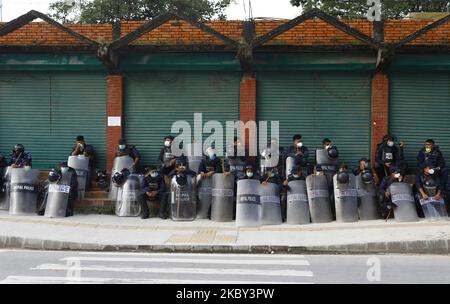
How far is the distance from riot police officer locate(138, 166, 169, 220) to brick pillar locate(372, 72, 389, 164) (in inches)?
236

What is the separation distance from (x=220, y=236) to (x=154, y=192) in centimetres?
288

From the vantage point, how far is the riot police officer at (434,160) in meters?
14.6

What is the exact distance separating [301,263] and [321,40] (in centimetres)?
822

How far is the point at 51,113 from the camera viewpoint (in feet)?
57.4

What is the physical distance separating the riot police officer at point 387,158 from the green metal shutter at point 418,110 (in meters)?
1.14

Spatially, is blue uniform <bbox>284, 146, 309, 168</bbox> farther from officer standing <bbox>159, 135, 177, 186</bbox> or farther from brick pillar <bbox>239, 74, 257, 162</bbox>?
officer standing <bbox>159, 135, 177, 186</bbox>

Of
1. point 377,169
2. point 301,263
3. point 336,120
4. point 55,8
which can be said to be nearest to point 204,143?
point 336,120

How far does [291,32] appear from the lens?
55.1 feet

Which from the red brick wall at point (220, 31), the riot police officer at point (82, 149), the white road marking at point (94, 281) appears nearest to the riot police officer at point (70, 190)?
the riot police officer at point (82, 149)

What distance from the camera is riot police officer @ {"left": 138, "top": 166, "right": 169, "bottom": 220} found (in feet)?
49.7

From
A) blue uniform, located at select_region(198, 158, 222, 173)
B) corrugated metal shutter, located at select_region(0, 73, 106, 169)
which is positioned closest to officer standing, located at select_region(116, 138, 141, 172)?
corrugated metal shutter, located at select_region(0, 73, 106, 169)

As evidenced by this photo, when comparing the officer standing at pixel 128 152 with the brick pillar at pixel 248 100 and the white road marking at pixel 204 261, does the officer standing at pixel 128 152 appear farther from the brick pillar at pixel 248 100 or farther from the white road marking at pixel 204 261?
the white road marking at pixel 204 261

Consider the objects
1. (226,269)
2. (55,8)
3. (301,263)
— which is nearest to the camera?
(226,269)

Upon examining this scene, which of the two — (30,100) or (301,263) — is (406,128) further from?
(30,100)
